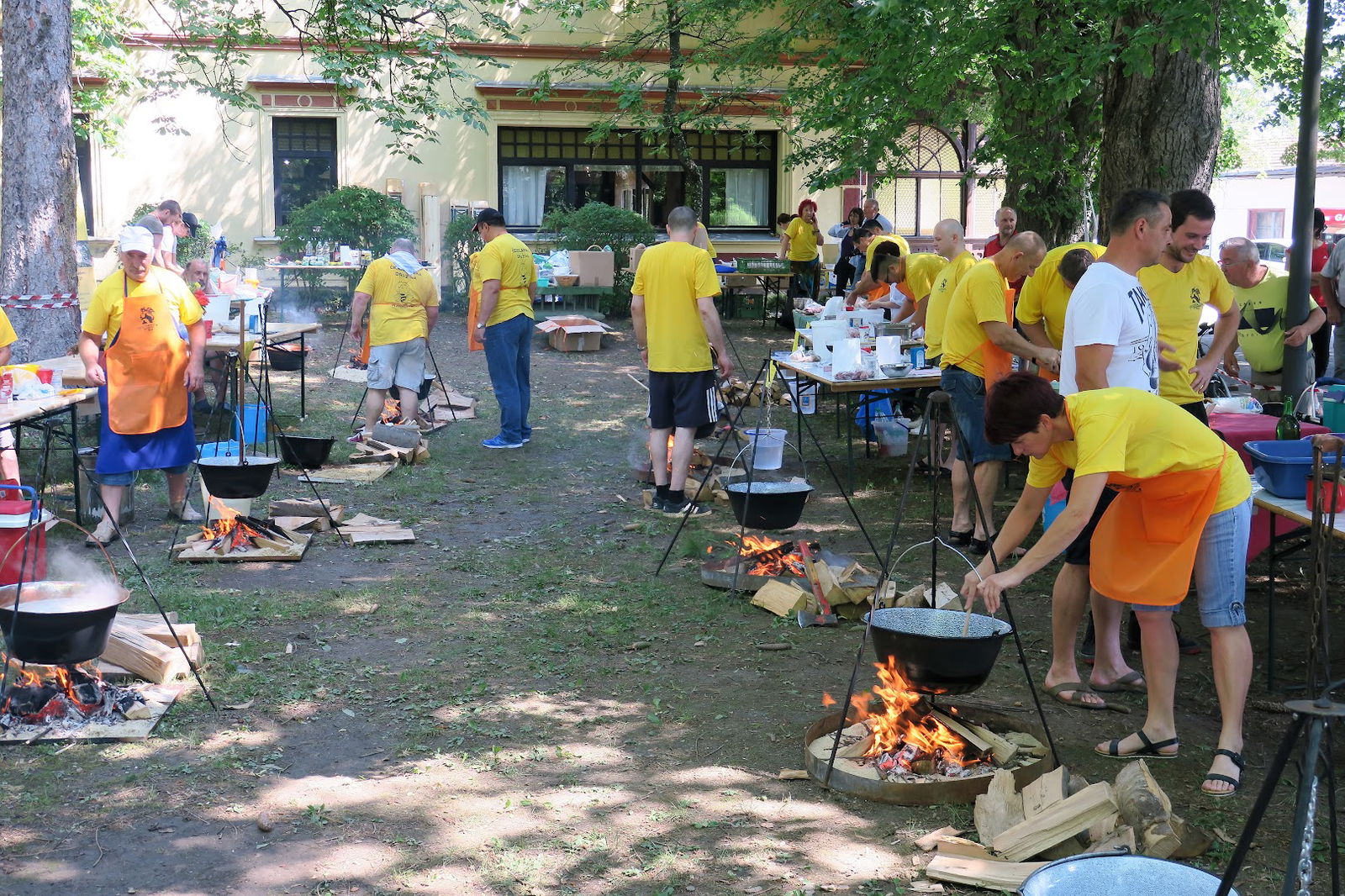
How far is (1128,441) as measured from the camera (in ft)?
13.1

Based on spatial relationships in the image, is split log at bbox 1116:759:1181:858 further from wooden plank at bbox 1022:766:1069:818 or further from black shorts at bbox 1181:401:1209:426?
black shorts at bbox 1181:401:1209:426

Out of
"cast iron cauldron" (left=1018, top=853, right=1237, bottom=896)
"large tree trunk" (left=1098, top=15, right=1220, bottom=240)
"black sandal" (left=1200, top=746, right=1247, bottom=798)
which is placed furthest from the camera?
"large tree trunk" (left=1098, top=15, right=1220, bottom=240)

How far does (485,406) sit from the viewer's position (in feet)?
43.1

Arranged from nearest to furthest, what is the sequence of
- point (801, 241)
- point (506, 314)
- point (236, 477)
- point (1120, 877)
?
point (1120, 877)
point (236, 477)
point (506, 314)
point (801, 241)

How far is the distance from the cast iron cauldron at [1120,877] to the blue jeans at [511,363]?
787 centimetres

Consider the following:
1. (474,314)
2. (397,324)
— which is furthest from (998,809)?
(474,314)

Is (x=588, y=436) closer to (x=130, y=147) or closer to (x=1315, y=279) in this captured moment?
(x=1315, y=279)

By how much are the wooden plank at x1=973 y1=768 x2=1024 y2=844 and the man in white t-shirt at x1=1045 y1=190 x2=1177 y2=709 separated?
44.6 inches

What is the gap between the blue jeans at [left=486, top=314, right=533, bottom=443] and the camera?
1060 cm

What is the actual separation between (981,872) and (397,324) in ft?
26.2

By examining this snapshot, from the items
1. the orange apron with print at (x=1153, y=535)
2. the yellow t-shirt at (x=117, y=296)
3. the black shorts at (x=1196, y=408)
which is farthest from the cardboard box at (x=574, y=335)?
the orange apron with print at (x=1153, y=535)

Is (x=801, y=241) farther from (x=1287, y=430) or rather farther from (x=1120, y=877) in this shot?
(x=1120, y=877)

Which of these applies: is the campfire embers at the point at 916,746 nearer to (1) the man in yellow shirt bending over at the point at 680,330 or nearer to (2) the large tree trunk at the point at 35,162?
(1) the man in yellow shirt bending over at the point at 680,330

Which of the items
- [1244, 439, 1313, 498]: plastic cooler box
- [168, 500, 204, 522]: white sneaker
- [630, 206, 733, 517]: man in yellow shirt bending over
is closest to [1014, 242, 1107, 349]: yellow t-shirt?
[1244, 439, 1313, 498]: plastic cooler box
